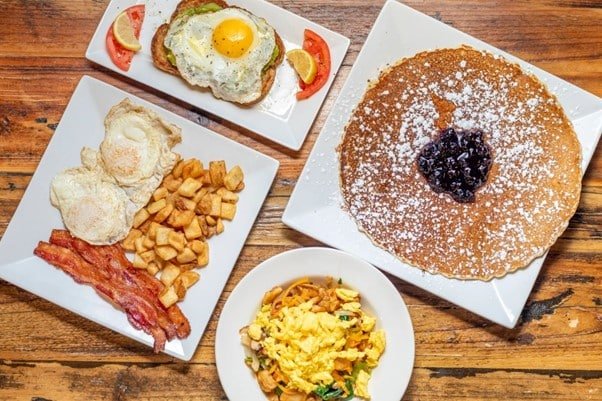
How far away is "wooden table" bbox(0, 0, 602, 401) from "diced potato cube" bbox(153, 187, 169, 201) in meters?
0.36

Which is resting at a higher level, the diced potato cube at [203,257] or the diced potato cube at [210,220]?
the diced potato cube at [210,220]

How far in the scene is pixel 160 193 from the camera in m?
3.91

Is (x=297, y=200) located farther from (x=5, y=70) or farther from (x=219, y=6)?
(x=5, y=70)

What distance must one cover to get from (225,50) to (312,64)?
14.8 inches

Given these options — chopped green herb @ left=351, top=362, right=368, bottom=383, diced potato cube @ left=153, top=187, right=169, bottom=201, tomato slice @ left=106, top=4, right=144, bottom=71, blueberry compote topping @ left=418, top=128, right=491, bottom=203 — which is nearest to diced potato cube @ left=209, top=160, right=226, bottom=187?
diced potato cube @ left=153, top=187, right=169, bottom=201

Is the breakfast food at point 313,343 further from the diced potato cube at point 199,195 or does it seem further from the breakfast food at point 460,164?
the diced potato cube at point 199,195

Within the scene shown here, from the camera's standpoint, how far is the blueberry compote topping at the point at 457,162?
12.5ft

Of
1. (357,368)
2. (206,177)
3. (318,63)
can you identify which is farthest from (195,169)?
(357,368)

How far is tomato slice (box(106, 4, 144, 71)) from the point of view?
3924 mm

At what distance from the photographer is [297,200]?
12.6 feet

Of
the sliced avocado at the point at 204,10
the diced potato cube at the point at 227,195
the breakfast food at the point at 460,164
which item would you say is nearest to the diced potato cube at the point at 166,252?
the diced potato cube at the point at 227,195

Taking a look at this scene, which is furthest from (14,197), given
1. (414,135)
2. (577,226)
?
(577,226)

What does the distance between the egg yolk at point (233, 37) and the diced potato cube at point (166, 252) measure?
0.86 metres

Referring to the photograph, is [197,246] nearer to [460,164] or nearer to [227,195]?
[227,195]
